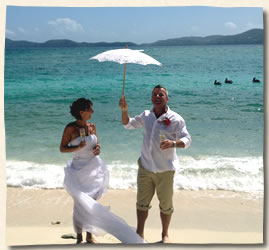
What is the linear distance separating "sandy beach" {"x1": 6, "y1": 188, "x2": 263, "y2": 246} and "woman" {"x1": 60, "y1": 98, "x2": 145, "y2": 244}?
14.3 inches

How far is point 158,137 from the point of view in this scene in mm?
3748

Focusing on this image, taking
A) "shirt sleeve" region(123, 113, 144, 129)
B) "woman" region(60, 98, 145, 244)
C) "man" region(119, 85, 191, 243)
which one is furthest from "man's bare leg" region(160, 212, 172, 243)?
"shirt sleeve" region(123, 113, 144, 129)

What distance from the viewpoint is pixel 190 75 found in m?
17.3

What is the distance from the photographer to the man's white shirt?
12.2 feet

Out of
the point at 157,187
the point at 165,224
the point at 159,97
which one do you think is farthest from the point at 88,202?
the point at 159,97

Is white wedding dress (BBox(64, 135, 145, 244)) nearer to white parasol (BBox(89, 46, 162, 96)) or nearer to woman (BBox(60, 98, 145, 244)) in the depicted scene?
woman (BBox(60, 98, 145, 244))

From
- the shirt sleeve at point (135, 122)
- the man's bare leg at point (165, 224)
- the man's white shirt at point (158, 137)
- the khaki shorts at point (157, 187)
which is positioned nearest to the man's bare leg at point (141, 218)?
the khaki shorts at point (157, 187)

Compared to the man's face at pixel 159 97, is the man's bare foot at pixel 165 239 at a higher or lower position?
lower

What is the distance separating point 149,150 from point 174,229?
46.9 inches

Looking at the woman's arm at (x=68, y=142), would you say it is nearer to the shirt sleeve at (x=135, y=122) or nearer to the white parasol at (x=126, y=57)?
the shirt sleeve at (x=135, y=122)

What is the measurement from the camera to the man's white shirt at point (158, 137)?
3.73m

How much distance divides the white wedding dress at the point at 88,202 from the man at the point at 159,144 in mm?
394

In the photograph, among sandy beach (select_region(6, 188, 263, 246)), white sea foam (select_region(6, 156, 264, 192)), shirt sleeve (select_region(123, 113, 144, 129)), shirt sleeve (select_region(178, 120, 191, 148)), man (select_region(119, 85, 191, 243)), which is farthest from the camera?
white sea foam (select_region(6, 156, 264, 192))

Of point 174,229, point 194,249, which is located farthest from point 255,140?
point 194,249
